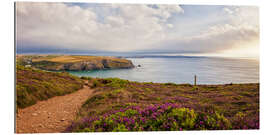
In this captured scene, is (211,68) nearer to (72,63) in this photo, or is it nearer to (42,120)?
(42,120)

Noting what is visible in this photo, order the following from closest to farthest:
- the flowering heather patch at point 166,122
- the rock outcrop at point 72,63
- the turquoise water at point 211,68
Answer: the flowering heather patch at point 166,122, the turquoise water at point 211,68, the rock outcrop at point 72,63

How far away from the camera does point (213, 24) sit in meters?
6.25

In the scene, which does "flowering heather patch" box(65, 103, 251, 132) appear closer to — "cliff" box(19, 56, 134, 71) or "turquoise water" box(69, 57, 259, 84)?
"turquoise water" box(69, 57, 259, 84)

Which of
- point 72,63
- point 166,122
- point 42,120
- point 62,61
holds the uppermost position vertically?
point 62,61

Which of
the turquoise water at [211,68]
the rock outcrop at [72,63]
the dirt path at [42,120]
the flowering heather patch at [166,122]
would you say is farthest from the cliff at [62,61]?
the flowering heather patch at [166,122]

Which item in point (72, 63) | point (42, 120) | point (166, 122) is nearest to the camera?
point (166, 122)

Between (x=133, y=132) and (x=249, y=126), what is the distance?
2.86 metres

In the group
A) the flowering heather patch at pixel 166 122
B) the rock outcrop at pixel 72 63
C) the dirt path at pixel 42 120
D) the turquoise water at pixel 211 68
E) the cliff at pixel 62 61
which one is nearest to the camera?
the flowering heather patch at pixel 166 122

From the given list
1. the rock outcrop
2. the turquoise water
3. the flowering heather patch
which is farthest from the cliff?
the flowering heather patch

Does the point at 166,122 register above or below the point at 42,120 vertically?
above

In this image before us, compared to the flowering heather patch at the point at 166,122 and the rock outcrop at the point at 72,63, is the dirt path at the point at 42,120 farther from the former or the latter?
the rock outcrop at the point at 72,63

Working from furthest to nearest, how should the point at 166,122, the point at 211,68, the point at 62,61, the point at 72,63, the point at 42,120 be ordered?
the point at 72,63, the point at 62,61, the point at 211,68, the point at 42,120, the point at 166,122

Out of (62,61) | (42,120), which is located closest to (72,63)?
(62,61)
